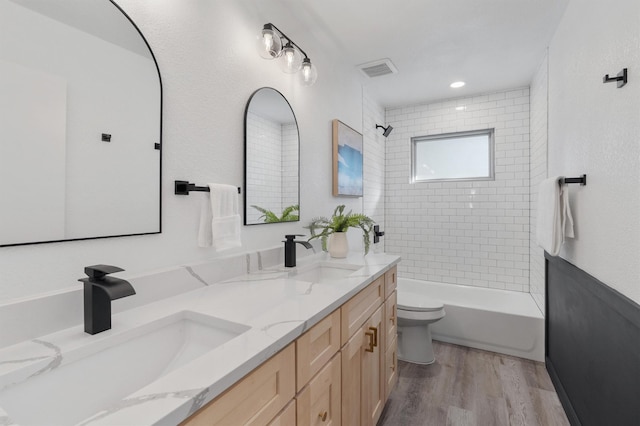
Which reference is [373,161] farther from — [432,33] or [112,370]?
[112,370]

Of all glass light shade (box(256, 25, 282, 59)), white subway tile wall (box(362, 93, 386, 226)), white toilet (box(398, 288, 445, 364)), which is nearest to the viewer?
glass light shade (box(256, 25, 282, 59))

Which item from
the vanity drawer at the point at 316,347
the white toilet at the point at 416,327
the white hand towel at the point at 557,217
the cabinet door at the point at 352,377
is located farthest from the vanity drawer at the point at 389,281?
the white hand towel at the point at 557,217

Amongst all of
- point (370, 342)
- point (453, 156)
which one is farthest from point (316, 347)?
point (453, 156)

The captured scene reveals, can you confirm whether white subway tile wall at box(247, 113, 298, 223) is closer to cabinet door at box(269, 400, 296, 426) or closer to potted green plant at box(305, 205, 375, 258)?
potted green plant at box(305, 205, 375, 258)

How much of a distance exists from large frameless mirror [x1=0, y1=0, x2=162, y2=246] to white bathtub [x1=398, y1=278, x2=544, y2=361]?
2.63 m

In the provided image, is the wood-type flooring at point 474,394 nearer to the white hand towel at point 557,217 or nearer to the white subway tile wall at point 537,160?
the white subway tile wall at point 537,160

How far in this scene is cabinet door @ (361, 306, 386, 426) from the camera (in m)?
1.47

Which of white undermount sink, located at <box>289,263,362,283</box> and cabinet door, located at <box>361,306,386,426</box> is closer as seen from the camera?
cabinet door, located at <box>361,306,386,426</box>

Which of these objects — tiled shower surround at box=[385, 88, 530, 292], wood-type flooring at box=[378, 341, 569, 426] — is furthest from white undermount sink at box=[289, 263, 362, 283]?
tiled shower surround at box=[385, 88, 530, 292]

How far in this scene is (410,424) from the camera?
70.7 inches

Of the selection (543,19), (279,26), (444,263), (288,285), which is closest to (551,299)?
(444,263)

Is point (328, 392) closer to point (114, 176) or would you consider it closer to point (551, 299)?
point (114, 176)

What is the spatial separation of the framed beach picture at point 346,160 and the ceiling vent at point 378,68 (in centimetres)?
53

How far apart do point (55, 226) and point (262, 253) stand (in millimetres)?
876
